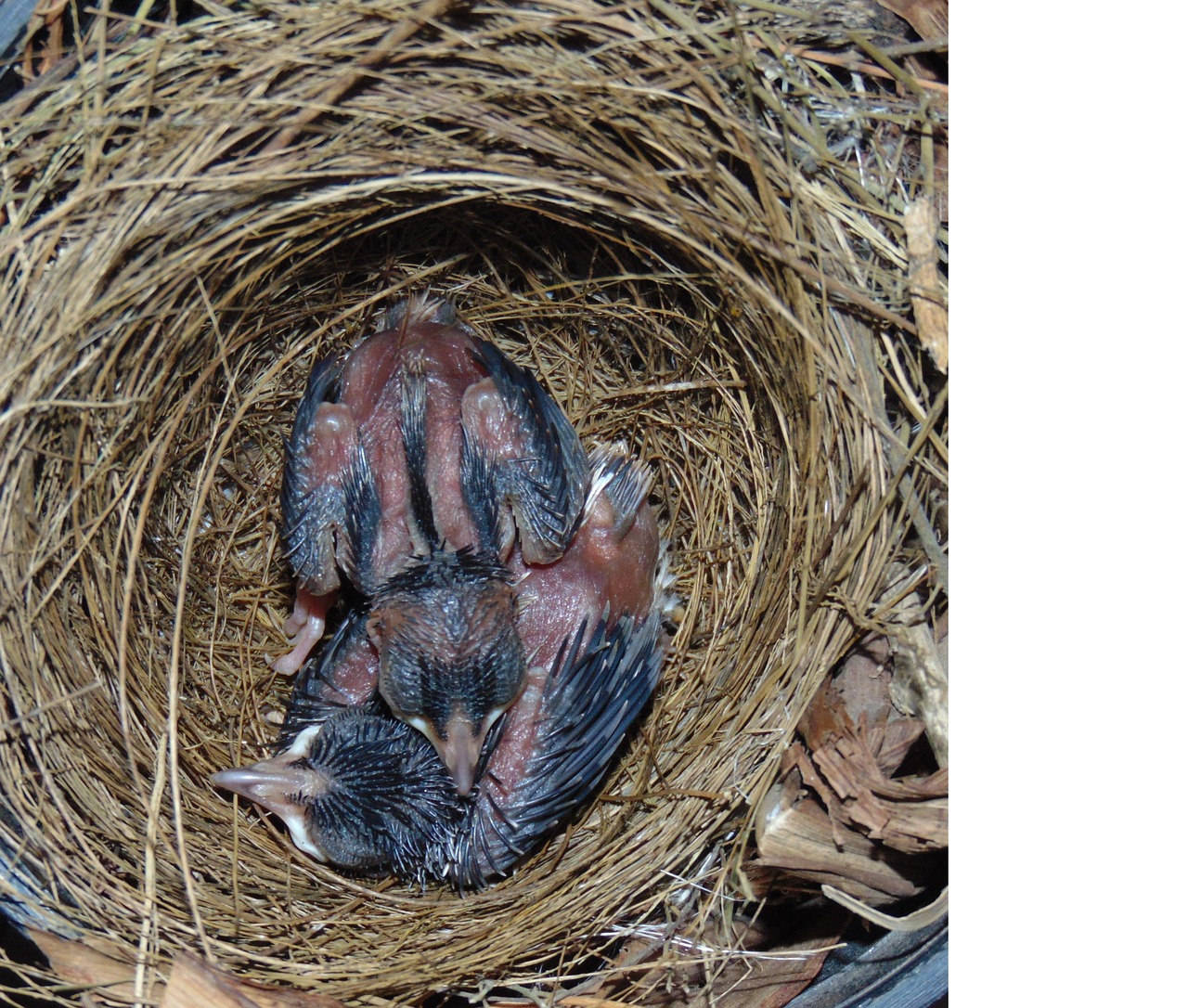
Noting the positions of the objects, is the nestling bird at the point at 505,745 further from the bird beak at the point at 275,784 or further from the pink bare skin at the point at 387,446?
the pink bare skin at the point at 387,446

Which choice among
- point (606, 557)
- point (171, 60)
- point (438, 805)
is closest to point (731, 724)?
point (606, 557)

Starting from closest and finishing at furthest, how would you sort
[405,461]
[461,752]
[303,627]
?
[461,752], [405,461], [303,627]

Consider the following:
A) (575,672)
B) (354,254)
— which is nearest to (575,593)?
(575,672)

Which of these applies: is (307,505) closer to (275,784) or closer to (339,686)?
(339,686)

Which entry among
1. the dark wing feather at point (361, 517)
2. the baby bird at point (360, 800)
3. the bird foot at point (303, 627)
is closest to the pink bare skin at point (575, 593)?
the baby bird at point (360, 800)

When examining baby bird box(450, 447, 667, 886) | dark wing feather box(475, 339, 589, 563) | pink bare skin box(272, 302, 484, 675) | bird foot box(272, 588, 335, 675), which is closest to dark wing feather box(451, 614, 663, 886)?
baby bird box(450, 447, 667, 886)
